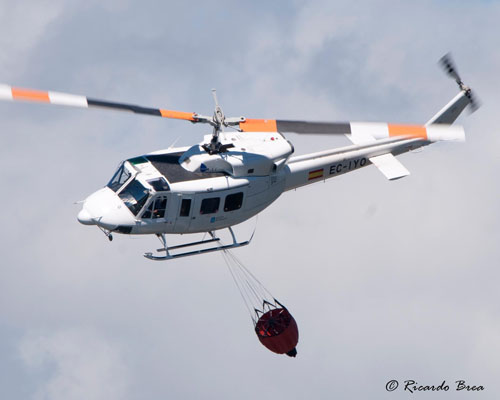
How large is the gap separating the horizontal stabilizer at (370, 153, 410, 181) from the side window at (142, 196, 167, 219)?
955 centimetres

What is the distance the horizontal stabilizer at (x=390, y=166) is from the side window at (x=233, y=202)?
21.3ft

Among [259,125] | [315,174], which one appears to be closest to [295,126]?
[259,125]

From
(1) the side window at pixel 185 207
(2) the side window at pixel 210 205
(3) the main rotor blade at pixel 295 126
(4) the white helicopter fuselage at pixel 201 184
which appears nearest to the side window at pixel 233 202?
(4) the white helicopter fuselage at pixel 201 184

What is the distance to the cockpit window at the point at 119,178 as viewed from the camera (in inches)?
1594

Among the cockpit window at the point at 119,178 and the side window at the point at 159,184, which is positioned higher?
the cockpit window at the point at 119,178

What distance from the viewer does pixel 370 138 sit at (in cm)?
4678

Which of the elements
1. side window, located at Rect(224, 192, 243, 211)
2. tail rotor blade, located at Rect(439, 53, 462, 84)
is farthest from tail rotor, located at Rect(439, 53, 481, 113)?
side window, located at Rect(224, 192, 243, 211)

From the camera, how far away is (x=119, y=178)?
4078cm

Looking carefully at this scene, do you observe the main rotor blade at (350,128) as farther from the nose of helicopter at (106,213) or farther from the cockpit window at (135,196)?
the nose of helicopter at (106,213)

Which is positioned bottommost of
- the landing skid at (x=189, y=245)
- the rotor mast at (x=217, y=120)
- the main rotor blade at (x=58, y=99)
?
the landing skid at (x=189, y=245)

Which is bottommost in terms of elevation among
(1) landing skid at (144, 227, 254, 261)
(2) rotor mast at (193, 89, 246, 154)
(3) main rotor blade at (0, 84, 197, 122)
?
(1) landing skid at (144, 227, 254, 261)

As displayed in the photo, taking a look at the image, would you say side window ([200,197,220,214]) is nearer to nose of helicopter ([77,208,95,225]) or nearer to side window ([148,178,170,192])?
side window ([148,178,170,192])

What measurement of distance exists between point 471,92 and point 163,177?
47.1 feet

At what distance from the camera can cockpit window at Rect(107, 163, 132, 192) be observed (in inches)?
1594
